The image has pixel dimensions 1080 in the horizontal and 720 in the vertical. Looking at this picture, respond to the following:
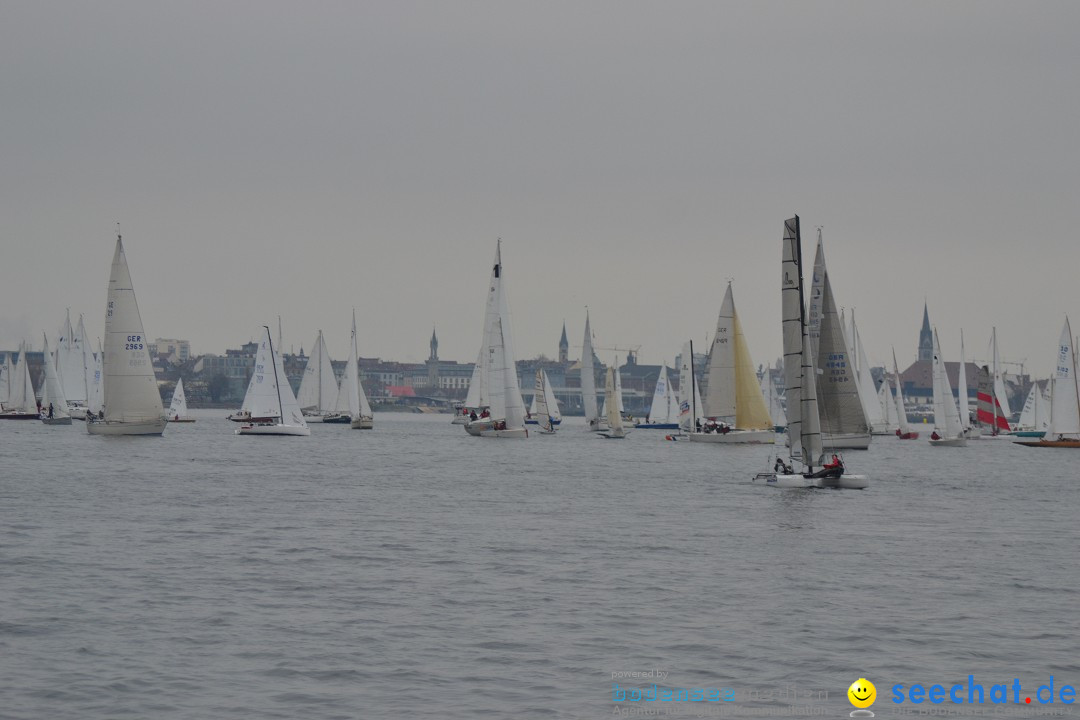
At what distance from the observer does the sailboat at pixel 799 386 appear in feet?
125

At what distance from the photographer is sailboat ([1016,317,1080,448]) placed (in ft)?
225

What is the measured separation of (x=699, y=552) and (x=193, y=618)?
33.4ft

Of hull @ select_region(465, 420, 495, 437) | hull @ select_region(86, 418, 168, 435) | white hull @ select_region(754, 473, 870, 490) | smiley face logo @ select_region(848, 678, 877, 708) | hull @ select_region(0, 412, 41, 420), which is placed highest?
hull @ select_region(0, 412, 41, 420)

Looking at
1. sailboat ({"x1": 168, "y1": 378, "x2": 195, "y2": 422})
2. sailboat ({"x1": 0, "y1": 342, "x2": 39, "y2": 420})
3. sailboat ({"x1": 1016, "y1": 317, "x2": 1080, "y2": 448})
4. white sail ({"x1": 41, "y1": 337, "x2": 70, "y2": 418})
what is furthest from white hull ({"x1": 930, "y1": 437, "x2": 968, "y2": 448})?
sailboat ({"x1": 0, "y1": 342, "x2": 39, "y2": 420})

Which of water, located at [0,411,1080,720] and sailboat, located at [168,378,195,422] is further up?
sailboat, located at [168,378,195,422]

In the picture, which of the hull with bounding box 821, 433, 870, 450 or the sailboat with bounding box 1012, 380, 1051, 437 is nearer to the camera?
the hull with bounding box 821, 433, 870, 450

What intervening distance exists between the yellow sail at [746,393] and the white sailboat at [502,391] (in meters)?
10.9

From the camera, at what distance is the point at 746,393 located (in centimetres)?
7006

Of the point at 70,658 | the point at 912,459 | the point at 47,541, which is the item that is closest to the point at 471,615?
the point at 70,658

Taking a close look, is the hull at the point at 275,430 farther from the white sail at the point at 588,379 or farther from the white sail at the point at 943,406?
the white sail at the point at 588,379

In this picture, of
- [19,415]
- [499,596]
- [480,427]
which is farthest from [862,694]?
[19,415]

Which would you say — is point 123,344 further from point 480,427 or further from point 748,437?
point 748,437

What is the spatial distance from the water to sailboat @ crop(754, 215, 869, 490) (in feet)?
2.34

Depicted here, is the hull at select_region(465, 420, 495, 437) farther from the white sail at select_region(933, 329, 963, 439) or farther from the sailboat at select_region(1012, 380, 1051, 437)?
the sailboat at select_region(1012, 380, 1051, 437)
